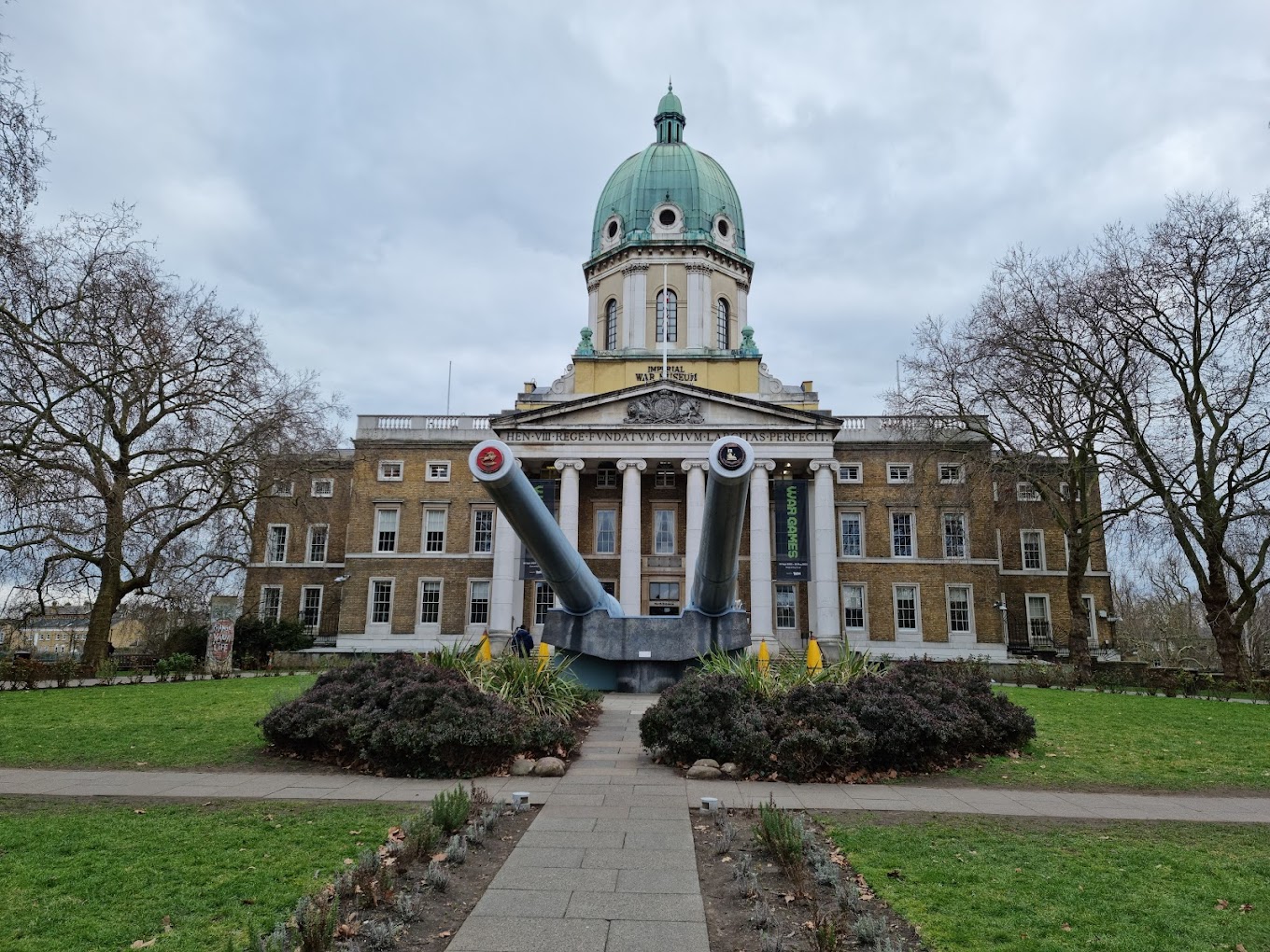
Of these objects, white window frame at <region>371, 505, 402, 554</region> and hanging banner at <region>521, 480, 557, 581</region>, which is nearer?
hanging banner at <region>521, 480, 557, 581</region>

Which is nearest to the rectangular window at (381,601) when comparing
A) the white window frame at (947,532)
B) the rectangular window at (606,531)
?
the rectangular window at (606,531)

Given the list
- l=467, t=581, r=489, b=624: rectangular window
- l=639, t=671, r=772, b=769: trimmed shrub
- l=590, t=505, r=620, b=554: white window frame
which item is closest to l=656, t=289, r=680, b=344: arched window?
l=590, t=505, r=620, b=554: white window frame

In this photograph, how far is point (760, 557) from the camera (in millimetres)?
38000

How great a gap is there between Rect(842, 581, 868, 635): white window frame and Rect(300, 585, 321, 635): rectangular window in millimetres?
27368

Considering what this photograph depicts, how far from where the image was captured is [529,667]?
12773 millimetres

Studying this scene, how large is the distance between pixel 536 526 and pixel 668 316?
1363 inches

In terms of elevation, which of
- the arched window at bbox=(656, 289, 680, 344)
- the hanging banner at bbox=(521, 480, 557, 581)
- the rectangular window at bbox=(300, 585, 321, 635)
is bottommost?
the rectangular window at bbox=(300, 585, 321, 635)

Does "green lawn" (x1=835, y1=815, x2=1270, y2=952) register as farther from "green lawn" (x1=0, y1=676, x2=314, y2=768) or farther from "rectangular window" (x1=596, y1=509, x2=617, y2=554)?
"rectangular window" (x1=596, y1=509, x2=617, y2=554)

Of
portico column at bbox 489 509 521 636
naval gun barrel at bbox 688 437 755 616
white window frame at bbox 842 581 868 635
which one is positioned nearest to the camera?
naval gun barrel at bbox 688 437 755 616

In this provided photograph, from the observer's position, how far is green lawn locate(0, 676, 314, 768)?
35.8 feet

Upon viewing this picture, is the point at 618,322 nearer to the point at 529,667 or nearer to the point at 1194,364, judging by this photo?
the point at 1194,364

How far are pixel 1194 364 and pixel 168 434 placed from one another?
3263cm

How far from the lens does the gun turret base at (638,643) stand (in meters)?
17.8

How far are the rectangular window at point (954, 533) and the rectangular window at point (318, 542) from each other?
32.6 m
